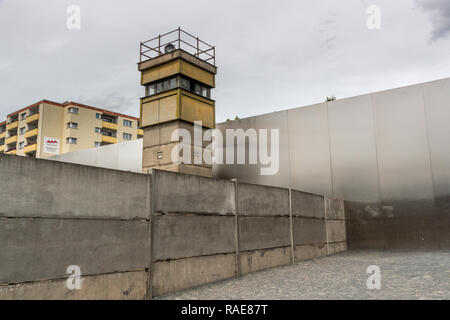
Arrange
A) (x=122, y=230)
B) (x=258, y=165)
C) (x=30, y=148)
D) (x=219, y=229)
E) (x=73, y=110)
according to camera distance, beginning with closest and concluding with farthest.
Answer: (x=122, y=230) → (x=219, y=229) → (x=258, y=165) → (x=30, y=148) → (x=73, y=110)

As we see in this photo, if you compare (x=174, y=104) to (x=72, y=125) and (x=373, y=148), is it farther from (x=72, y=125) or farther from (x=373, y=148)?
(x=72, y=125)

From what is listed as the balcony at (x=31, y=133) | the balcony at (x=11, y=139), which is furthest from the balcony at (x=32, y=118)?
the balcony at (x=11, y=139)

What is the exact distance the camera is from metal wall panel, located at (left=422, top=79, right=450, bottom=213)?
14023mm

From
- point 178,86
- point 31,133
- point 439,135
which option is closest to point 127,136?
point 31,133

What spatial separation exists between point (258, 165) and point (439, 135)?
25.5 ft

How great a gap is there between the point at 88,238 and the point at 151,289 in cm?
166

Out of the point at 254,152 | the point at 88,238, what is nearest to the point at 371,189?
the point at 254,152

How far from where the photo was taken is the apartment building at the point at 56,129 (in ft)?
169

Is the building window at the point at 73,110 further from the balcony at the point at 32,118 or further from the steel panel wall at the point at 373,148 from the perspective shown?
the steel panel wall at the point at 373,148

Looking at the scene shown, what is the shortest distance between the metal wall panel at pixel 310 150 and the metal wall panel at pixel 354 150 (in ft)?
1.16

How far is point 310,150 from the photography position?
16812mm

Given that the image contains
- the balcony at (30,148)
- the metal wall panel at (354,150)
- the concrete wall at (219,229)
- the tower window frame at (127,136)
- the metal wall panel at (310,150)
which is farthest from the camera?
the tower window frame at (127,136)

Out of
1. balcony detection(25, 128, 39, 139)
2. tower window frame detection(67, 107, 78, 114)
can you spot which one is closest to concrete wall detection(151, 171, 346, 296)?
tower window frame detection(67, 107, 78, 114)

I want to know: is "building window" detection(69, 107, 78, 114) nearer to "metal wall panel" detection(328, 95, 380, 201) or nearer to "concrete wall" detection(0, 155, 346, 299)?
"metal wall panel" detection(328, 95, 380, 201)
